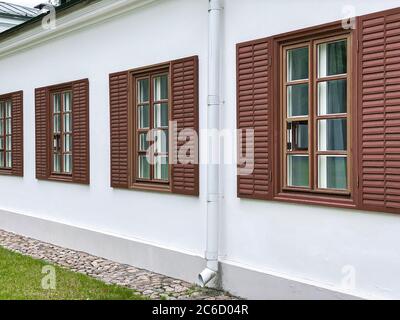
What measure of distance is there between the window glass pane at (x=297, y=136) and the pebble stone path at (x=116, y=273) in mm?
1723

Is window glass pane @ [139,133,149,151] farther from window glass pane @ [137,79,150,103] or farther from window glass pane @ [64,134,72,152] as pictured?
window glass pane @ [64,134,72,152]

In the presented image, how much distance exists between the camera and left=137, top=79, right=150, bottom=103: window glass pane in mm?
7070

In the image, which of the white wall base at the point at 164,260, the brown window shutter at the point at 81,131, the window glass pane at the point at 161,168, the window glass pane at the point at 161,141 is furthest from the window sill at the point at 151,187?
the brown window shutter at the point at 81,131

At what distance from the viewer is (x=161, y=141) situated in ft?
22.4

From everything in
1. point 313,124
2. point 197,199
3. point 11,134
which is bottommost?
point 197,199

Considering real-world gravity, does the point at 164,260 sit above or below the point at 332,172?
below

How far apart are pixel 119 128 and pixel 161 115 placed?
87cm

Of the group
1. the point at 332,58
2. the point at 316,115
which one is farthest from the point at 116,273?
the point at 332,58

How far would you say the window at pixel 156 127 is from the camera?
623cm

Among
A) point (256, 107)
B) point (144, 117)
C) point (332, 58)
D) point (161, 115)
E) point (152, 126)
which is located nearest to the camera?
point (332, 58)

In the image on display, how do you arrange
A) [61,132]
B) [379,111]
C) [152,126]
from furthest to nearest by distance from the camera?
[61,132] < [152,126] < [379,111]

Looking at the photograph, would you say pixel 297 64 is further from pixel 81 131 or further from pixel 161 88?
pixel 81 131

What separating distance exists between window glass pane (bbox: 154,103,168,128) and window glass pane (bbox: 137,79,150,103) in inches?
10.9

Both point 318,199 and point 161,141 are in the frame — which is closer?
point 318,199
